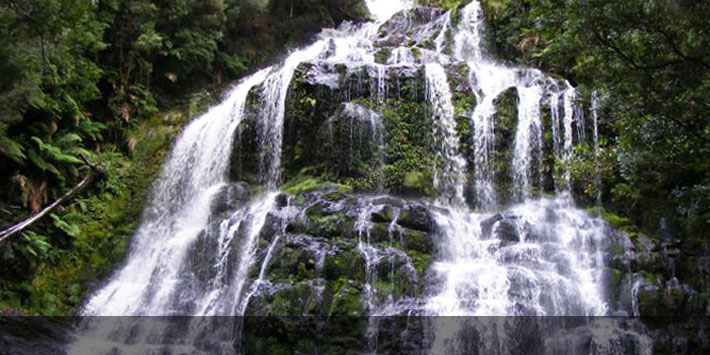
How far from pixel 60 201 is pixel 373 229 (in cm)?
769

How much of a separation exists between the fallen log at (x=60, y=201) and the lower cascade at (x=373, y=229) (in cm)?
162

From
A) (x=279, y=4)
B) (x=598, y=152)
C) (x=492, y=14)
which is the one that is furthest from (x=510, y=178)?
(x=279, y=4)

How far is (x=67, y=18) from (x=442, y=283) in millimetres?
8079

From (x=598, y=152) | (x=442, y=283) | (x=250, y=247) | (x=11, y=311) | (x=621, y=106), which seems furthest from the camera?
(x=598, y=152)

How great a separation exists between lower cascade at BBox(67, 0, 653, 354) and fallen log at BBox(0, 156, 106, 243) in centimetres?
162

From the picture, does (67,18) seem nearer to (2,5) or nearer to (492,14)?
(2,5)

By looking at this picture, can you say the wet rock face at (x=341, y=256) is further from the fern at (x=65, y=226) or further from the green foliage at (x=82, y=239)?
the fern at (x=65, y=226)

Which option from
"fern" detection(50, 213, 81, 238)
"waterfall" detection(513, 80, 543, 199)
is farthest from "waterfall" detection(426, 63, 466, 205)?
"fern" detection(50, 213, 81, 238)

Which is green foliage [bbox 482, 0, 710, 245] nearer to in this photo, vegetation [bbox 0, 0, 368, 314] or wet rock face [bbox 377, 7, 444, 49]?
vegetation [bbox 0, 0, 368, 314]

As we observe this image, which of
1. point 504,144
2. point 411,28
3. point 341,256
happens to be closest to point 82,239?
point 341,256

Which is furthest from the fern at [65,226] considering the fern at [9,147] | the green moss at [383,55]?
the green moss at [383,55]

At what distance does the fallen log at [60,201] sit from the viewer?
10852 mm

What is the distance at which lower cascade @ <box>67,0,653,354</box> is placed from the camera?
357 inches

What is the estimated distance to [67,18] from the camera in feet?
29.9
